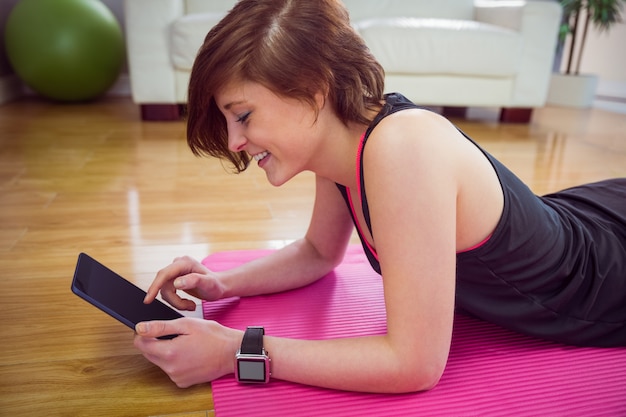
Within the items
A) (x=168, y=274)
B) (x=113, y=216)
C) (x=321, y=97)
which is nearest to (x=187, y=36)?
(x=113, y=216)

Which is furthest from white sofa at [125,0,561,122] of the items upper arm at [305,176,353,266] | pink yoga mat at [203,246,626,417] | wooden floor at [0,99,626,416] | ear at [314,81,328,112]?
ear at [314,81,328,112]

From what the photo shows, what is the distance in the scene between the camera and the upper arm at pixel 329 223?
42.4 inches

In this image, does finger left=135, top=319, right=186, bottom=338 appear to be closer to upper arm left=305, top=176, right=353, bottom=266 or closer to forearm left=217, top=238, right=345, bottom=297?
forearm left=217, top=238, right=345, bottom=297

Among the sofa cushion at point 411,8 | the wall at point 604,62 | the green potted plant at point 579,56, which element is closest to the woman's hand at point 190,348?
the sofa cushion at point 411,8

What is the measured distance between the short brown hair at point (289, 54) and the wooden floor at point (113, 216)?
493mm

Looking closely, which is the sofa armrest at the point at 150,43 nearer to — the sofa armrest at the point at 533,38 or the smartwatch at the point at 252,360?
the sofa armrest at the point at 533,38

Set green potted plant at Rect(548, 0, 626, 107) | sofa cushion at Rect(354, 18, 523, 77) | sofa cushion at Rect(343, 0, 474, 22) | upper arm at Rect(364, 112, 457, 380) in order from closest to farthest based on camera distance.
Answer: upper arm at Rect(364, 112, 457, 380) < sofa cushion at Rect(354, 18, 523, 77) < sofa cushion at Rect(343, 0, 474, 22) < green potted plant at Rect(548, 0, 626, 107)

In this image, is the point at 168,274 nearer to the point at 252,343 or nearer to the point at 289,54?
the point at 252,343

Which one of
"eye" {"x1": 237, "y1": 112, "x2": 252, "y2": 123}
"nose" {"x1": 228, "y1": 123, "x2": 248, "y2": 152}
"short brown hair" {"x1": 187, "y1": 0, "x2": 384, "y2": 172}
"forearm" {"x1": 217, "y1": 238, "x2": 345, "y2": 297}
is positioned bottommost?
"forearm" {"x1": 217, "y1": 238, "x2": 345, "y2": 297}

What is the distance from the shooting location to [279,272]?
1.12 m

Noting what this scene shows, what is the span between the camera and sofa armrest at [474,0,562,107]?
298 centimetres

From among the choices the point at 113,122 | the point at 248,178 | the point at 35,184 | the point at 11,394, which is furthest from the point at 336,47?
the point at 113,122

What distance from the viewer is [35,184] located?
6.19ft

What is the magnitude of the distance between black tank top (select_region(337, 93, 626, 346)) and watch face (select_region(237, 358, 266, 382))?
270 millimetres
